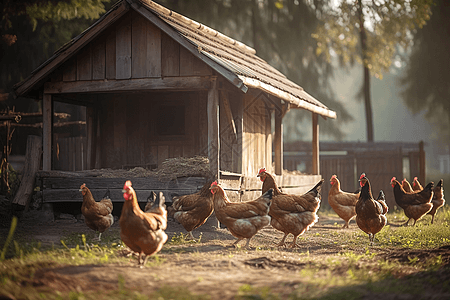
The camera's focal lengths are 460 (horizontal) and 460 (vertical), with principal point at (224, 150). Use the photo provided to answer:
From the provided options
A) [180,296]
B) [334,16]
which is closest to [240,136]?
[180,296]

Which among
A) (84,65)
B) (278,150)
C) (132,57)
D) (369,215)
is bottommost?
(369,215)

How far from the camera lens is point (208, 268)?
6.21 meters

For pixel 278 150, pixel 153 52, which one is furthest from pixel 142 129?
pixel 278 150

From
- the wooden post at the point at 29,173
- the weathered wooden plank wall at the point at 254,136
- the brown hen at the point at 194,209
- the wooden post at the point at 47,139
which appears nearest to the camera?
the brown hen at the point at 194,209

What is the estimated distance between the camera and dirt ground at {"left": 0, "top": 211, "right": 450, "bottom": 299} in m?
5.15

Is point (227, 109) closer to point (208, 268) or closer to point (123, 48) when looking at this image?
point (123, 48)

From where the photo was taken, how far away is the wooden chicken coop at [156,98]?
10516 millimetres

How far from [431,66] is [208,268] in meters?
24.0

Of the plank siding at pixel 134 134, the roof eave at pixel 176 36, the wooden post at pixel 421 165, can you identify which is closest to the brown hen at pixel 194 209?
the roof eave at pixel 176 36

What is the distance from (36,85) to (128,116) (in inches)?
111

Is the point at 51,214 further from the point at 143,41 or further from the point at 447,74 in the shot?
A: the point at 447,74

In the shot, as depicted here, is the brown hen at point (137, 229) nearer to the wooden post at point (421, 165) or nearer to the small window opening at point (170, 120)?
the small window opening at point (170, 120)

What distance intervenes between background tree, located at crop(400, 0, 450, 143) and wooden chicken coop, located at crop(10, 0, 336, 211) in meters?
14.7

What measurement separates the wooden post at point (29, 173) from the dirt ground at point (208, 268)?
102cm
